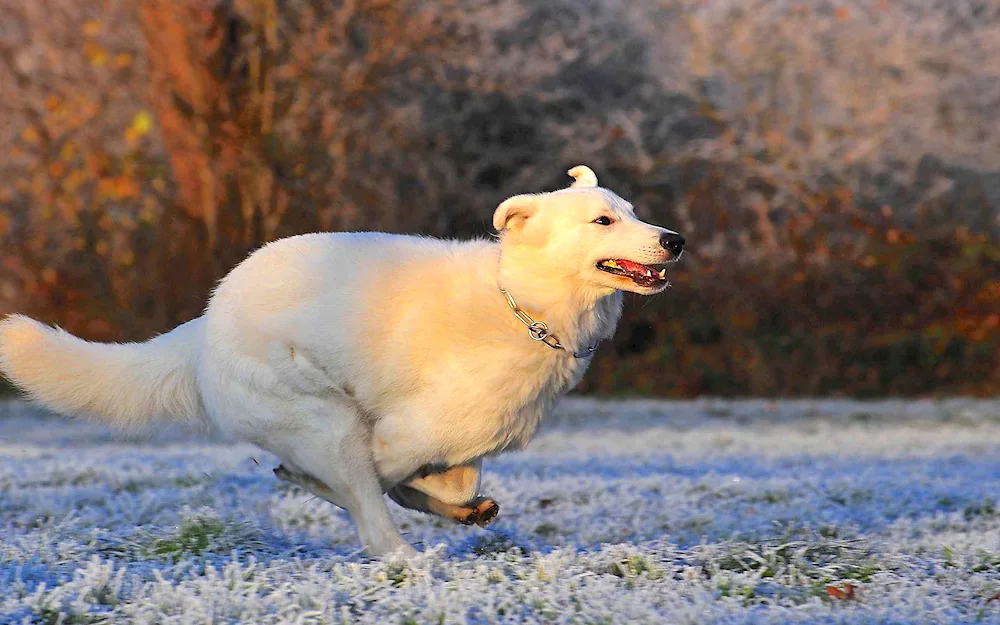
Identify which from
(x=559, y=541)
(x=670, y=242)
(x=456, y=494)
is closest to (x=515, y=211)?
(x=670, y=242)

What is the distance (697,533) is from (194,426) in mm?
2672

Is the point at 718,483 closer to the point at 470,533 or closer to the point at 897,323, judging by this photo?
the point at 470,533

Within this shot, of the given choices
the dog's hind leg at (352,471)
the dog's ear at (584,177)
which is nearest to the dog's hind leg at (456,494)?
the dog's hind leg at (352,471)

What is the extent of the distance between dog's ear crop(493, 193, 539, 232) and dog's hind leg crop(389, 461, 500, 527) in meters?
1.05

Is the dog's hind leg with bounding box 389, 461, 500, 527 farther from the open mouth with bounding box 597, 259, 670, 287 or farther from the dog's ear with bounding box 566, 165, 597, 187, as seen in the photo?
the dog's ear with bounding box 566, 165, 597, 187

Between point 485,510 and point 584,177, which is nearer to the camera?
point 485,510

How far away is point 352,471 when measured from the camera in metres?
5.37

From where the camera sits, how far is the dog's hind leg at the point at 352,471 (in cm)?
536

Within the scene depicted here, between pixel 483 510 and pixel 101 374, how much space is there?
179 cm

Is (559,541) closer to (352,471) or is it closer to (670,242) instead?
(352,471)

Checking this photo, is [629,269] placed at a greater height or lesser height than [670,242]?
lesser

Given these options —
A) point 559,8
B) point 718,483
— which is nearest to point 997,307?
point 559,8

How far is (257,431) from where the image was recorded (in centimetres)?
546

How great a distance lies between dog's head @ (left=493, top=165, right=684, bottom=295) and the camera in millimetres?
5254
